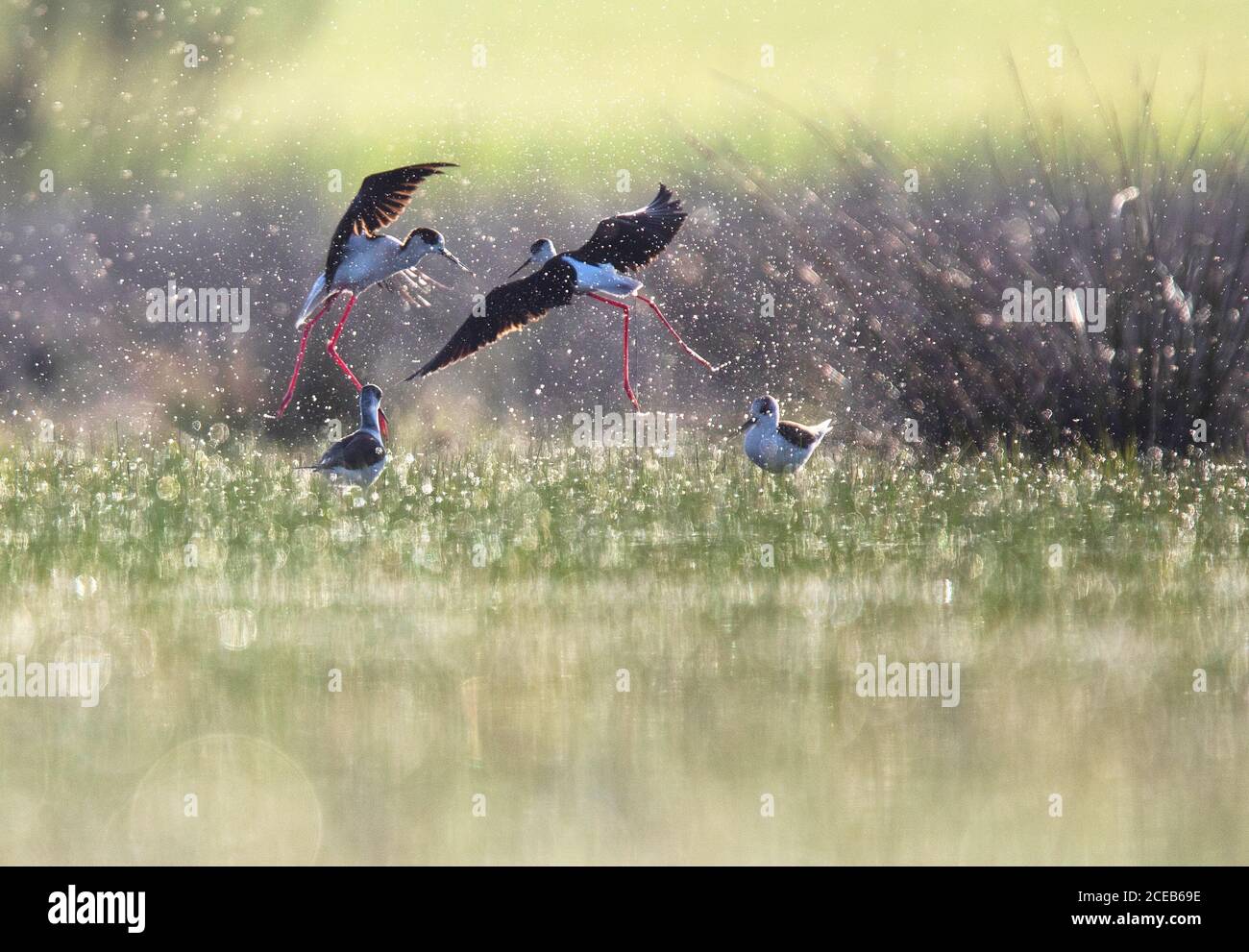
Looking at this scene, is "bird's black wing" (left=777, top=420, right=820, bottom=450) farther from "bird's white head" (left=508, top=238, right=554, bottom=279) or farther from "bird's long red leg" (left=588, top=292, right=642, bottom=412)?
"bird's white head" (left=508, top=238, right=554, bottom=279)

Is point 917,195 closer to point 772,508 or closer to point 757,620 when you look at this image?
point 772,508

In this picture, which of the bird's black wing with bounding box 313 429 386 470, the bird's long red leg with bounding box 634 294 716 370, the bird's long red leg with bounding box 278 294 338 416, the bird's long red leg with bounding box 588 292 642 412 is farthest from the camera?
the bird's long red leg with bounding box 278 294 338 416

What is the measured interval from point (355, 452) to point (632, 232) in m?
1.76

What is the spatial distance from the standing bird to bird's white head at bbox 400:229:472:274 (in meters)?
1.70

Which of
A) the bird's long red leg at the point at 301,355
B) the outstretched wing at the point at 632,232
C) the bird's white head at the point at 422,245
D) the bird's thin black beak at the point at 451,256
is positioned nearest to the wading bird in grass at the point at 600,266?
the outstretched wing at the point at 632,232

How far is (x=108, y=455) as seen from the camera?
9.25 m

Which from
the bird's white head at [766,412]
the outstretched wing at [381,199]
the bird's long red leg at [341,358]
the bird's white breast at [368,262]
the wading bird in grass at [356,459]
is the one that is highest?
the outstretched wing at [381,199]

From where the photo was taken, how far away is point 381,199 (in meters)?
7.97

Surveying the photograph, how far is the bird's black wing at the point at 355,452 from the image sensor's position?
7.99m

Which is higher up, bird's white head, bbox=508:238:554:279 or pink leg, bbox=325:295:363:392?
bird's white head, bbox=508:238:554:279

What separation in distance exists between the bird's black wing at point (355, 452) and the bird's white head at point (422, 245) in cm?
104

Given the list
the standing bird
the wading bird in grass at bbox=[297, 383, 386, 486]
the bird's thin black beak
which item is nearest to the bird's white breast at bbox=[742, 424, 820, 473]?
the standing bird

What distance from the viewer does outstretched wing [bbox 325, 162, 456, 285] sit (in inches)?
311

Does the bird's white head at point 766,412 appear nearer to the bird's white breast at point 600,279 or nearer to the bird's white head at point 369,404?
the bird's white breast at point 600,279
